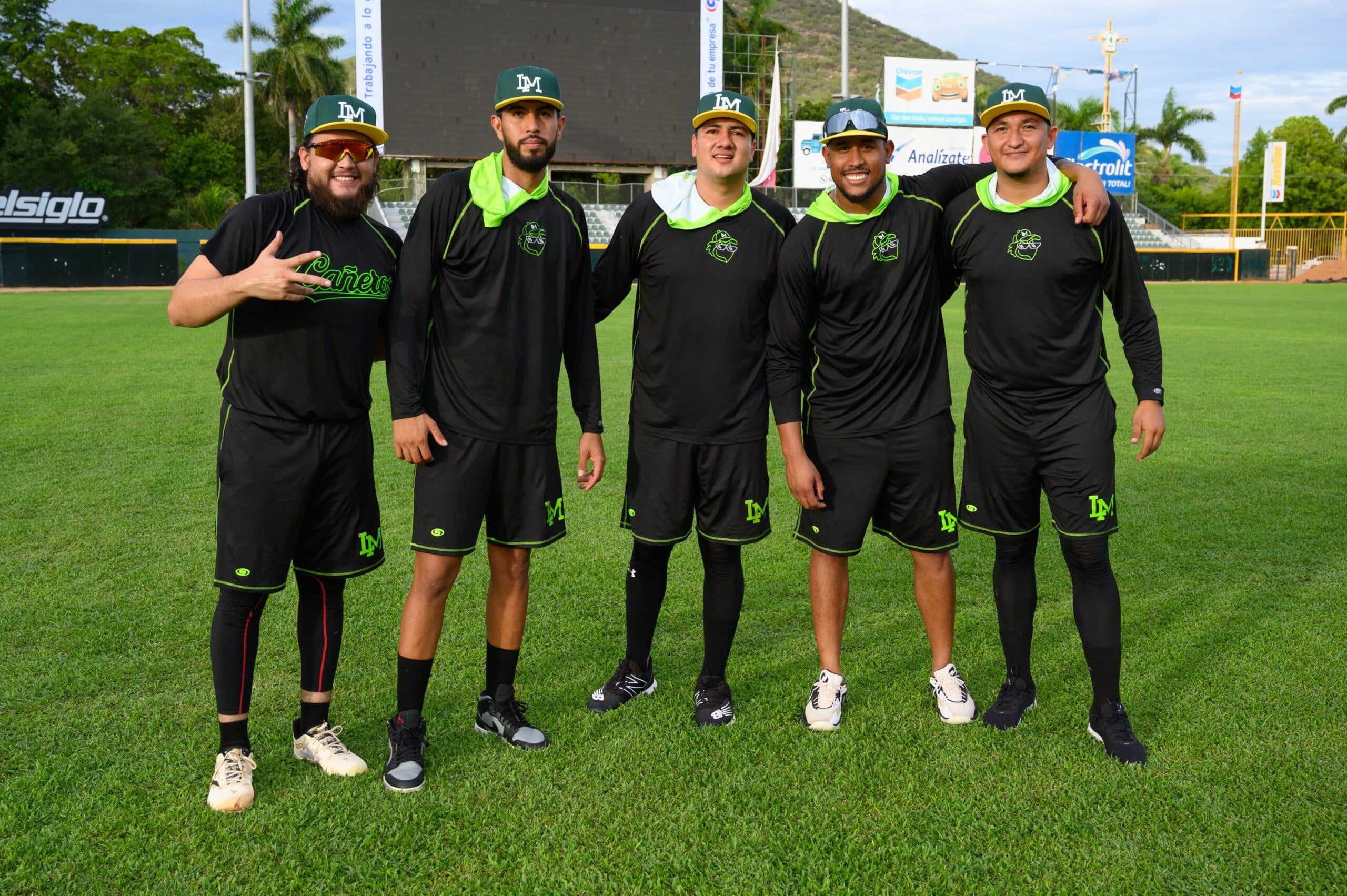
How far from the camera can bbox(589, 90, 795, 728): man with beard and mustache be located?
3.84 metres

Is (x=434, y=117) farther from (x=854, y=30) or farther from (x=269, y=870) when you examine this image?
(x=854, y=30)

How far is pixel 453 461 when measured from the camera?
3.57 metres

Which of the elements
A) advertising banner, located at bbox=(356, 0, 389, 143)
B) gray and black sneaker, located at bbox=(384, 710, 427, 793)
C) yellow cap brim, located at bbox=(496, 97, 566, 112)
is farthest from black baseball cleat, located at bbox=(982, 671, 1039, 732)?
advertising banner, located at bbox=(356, 0, 389, 143)

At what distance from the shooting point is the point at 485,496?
3631 millimetres

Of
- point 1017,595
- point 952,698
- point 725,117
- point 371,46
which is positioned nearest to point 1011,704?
point 952,698

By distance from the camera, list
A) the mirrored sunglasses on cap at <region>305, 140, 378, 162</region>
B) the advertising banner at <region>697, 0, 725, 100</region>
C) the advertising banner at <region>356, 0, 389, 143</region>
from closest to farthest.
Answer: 1. the mirrored sunglasses on cap at <region>305, 140, 378, 162</region>
2. the advertising banner at <region>356, 0, 389, 143</region>
3. the advertising banner at <region>697, 0, 725, 100</region>

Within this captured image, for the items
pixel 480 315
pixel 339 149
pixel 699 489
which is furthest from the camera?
pixel 699 489

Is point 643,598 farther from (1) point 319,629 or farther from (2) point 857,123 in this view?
(2) point 857,123

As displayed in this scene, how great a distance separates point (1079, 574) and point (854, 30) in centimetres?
19682

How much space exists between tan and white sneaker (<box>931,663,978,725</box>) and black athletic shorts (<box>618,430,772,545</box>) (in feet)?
2.79

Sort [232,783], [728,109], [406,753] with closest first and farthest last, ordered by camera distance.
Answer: [232,783] → [406,753] → [728,109]

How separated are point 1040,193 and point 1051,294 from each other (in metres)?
0.36

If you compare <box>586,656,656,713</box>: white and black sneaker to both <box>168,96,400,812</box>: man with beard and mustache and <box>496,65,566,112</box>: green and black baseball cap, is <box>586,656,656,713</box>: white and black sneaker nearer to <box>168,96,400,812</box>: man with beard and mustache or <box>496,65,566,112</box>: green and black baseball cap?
<box>168,96,400,812</box>: man with beard and mustache

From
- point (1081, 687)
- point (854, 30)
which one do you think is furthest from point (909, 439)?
point (854, 30)
